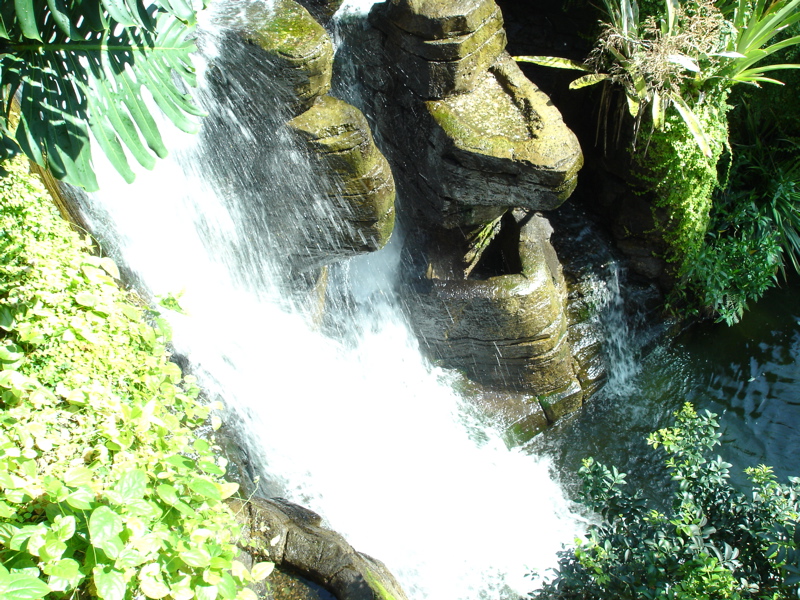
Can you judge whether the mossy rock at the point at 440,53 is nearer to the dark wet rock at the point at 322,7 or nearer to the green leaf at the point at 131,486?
the dark wet rock at the point at 322,7

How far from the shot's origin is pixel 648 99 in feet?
18.7

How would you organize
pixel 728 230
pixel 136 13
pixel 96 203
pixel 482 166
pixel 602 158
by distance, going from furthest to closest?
pixel 728 230 < pixel 602 158 < pixel 482 166 < pixel 96 203 < pixel 136 13

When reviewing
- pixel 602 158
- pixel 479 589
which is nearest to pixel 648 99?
pixel 602 158

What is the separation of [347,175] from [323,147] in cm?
26

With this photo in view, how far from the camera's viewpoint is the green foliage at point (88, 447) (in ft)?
6.82

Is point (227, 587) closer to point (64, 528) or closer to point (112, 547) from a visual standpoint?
point (112, 547)

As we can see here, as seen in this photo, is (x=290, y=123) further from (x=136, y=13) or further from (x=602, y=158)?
(x=602, y=158)

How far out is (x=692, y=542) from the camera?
273 cm

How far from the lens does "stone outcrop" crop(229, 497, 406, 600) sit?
3.06 meters

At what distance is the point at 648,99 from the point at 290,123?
3.43 m

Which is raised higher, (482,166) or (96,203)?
(96,203)

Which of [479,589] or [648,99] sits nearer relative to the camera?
[479,589]

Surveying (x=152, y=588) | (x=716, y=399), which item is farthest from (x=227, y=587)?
(x=716, y=399)

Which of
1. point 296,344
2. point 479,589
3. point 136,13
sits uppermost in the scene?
point 136,13
